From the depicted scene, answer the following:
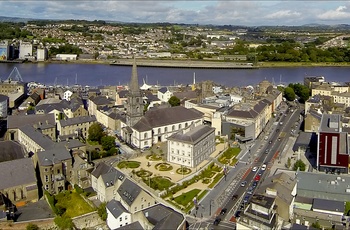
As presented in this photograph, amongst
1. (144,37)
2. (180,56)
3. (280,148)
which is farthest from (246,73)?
(144,37)

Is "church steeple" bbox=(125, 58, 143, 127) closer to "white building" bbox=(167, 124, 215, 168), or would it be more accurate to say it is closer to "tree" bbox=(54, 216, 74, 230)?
"white building" bbox=(167, 124, 215, 168)

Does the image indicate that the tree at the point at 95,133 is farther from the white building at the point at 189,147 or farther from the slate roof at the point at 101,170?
the slate roof at the point at 101,170

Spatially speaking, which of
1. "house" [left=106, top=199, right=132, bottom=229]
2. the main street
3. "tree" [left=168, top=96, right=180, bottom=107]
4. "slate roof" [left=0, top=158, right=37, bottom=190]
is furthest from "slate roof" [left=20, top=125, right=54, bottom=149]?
"tree" [left=168, top=96, right=180, bottom=107]

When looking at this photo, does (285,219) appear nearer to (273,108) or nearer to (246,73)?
(273,108)

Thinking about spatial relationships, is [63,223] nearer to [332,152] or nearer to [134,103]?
[134,103]

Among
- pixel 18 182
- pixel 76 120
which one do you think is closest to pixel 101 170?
pixel 18 182

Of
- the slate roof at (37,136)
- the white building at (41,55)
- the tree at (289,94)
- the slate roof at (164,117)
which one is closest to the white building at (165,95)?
the slate roof at (164,117)

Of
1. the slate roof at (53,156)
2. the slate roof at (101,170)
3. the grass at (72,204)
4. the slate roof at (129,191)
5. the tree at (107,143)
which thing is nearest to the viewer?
the slate roof at (129,191)
